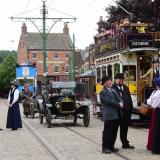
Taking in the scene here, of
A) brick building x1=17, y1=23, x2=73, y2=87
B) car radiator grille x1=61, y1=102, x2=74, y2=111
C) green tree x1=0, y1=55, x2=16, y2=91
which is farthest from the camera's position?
brick building x1=17, y1=23, x2=73, y2=87

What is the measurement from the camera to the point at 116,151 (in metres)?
7.76

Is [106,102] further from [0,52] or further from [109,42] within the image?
[0,52]

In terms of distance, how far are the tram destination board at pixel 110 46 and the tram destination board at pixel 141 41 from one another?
38 cm

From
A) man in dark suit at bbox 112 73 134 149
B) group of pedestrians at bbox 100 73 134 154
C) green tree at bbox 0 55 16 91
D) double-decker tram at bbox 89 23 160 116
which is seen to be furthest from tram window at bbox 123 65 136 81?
green tree at bbox 0 55 16 91

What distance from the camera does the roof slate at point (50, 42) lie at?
67688 millimetres

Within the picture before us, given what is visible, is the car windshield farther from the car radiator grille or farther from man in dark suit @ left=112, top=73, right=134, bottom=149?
man in dark suit @ left=112, top=73, right=134, bottom=149

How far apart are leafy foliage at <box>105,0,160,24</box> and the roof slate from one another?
3926cm

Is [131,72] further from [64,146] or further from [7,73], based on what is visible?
[7,73]

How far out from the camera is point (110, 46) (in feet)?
49.4

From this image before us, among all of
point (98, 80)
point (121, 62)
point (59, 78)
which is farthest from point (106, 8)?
point (59, 78)

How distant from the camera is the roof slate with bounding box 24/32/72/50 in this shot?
2665 inches

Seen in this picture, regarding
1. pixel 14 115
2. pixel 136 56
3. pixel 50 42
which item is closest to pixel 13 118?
pixel 14 115

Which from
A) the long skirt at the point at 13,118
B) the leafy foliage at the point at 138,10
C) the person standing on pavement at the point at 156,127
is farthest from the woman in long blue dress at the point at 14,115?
the leafy foliage at the point at 138,10

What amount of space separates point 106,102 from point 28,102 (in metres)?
11.6
